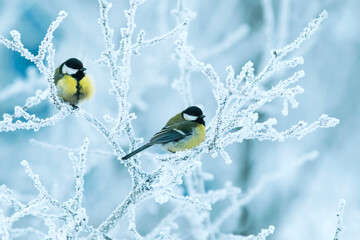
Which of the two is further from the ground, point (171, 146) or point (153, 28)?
point (153, 28)

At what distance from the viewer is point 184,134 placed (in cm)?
345

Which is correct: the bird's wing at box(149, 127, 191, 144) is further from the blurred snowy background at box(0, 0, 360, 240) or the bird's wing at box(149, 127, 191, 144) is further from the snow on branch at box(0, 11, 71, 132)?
the blurred snowy background at box(0, 0, 360, 240)

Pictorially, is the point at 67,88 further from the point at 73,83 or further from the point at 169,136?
the point at 169,136

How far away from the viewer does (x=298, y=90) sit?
7.65 ft

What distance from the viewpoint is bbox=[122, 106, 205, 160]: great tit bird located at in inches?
132

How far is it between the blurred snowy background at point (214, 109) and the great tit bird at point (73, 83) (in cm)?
297

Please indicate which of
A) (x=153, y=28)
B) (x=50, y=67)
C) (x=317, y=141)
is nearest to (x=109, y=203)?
(x=153, y=28)

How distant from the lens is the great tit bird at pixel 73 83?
139 inches

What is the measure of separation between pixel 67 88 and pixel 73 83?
0.07 m

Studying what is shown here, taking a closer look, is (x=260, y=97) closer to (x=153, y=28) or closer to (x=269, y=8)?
(x=269, y=8)

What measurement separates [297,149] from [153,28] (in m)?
3.49

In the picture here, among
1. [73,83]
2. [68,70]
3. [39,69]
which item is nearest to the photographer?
[39,69]

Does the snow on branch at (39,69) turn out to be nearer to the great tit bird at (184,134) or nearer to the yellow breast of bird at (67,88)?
the yellow breast of bird at (67,88)

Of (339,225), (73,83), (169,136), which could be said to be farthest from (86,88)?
(339,225)
